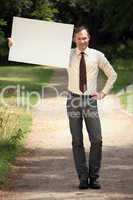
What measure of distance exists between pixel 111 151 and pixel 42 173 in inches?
101

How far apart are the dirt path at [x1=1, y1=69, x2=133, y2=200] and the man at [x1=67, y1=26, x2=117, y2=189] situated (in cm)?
47

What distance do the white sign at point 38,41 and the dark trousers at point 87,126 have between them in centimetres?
70

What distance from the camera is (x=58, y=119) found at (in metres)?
19.1

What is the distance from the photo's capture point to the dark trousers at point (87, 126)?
10227 mm

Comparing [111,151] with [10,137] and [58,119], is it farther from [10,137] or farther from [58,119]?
[58,119]

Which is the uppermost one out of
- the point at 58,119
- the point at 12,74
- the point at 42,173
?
the point at 42,173

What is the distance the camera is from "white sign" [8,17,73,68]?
34.7ft

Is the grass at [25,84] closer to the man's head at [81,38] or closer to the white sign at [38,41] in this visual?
the white sign at [38,41]

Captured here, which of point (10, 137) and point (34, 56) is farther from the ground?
point (34, 56)

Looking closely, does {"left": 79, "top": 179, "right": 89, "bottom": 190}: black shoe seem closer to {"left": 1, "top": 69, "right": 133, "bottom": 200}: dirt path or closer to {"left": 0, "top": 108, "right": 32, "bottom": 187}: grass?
{"left": 1, "top": 69, "right": 133, "bottom": 200}: dirt path

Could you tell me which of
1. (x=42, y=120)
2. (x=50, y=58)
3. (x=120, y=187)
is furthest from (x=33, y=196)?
(x=42, y=120)

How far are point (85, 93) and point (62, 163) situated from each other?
114 inches

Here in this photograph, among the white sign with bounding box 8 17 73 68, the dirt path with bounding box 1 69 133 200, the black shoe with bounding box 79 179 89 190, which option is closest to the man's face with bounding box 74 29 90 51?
the white sign with bounding box 8 17 73 68

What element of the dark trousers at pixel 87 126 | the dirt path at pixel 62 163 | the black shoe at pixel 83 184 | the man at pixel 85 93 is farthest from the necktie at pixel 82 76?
the dirt path at pixel 62 163
